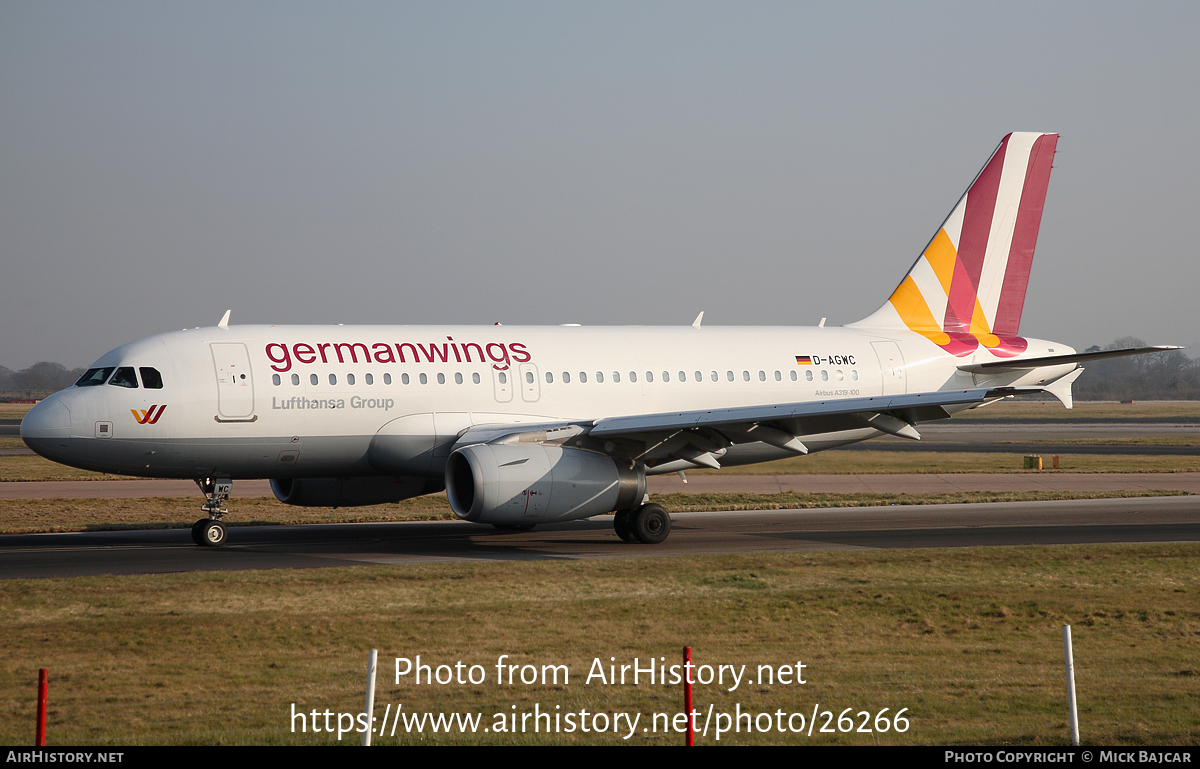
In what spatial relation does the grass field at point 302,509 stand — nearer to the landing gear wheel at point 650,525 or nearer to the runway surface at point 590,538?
the runway surface at point 590,538

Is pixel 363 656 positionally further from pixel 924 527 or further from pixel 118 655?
pixel 924 527

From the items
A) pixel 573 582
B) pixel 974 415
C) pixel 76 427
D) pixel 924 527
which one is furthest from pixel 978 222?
pixel 974 415

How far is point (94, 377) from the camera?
70.5 ft

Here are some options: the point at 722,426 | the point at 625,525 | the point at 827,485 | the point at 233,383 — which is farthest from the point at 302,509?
the point at 827,485

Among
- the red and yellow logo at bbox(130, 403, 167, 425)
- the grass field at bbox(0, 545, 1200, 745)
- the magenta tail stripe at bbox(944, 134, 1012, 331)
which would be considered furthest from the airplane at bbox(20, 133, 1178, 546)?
the grass field at bbox(0, 545, 1200, 745)

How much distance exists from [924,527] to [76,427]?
18.0 metres

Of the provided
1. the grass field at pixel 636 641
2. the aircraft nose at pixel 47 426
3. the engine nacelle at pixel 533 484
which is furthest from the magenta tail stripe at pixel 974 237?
the aircraft nose at pixel 47 426

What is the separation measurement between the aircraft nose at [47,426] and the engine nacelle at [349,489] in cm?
491

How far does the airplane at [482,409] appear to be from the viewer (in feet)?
69.4

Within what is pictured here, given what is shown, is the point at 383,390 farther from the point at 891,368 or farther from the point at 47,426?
the point at 891,368

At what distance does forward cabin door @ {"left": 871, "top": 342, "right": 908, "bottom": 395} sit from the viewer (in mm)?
28125

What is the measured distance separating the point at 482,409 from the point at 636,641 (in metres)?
11.3

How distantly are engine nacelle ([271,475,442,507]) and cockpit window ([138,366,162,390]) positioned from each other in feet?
12.8

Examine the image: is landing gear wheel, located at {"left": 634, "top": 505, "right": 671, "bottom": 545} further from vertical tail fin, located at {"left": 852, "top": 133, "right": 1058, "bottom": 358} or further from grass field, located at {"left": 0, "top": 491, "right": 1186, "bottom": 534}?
vertical tail fin, located at {"left": 852, "top": 133, "right": 1058, "bottom": 358}
